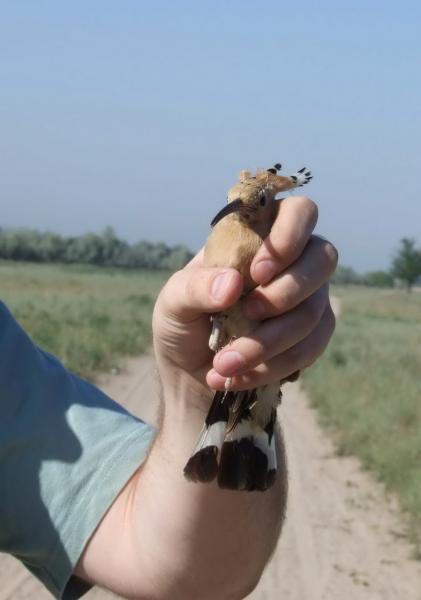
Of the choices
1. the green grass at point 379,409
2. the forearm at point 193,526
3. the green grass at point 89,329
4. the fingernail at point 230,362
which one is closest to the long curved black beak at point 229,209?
the fingernail at point 230,362

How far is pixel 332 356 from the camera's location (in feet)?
74.0

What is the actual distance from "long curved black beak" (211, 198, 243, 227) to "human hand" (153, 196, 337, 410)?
8cm

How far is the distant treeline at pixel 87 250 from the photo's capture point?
3979 inches

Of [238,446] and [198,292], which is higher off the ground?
[198,292]

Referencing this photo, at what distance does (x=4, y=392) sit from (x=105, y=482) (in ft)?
1.30

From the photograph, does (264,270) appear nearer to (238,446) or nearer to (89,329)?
(238,446)

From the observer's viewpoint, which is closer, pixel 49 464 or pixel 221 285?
pixel 221 285

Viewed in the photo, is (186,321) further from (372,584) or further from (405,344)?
(405,344)

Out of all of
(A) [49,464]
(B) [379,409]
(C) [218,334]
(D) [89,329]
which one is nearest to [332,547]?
(A) [49,464]

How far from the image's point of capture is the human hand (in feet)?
5.64

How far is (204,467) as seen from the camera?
6.06 feet

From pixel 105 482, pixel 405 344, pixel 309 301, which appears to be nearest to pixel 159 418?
pixel 105 482

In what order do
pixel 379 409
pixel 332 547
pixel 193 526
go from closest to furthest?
pixel 193 526 → pixel 332 547 → pixel 379 409

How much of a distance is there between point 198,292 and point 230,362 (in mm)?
171
